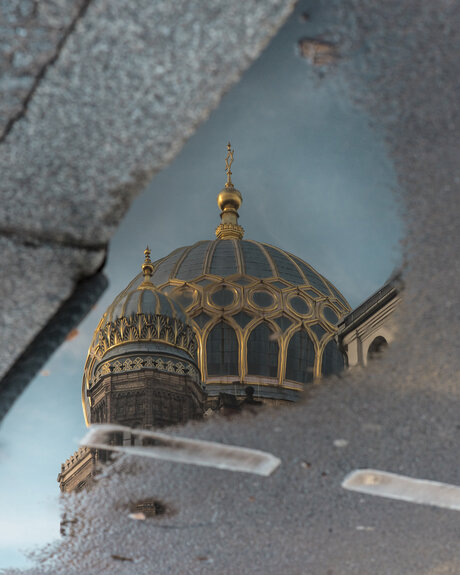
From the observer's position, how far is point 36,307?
88.4 inches

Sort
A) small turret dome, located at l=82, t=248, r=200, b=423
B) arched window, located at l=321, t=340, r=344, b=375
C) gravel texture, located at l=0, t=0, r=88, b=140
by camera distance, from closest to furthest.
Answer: gravel texture, located at l=0, t=0, r=88, b=140 → small turret dome, located at l=82, t=248, r=200, b=423 → arched window, located at l=321, t=340, r=344, b=375

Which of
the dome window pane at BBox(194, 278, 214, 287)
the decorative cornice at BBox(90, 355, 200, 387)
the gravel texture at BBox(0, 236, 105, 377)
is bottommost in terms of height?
the gravel texture at BBox(0, 236, 105, 377)

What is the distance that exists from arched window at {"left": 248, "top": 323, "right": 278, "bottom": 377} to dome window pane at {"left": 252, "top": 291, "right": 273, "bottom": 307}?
1.93 ft

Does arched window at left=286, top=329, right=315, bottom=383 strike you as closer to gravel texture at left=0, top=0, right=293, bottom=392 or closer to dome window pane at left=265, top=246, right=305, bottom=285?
dome window pane at left=265, top=246, right=305, bottom=285

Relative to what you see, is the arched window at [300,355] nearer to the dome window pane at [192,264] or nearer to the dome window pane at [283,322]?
the dome window pane at [283,322]

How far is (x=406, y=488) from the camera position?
4645 millimetres

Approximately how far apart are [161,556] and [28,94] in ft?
14.8

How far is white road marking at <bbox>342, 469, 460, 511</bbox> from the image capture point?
458cm

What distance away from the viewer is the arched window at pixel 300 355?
18.4 metres

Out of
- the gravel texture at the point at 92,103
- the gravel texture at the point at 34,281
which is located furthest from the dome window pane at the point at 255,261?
the gravel texture at the point at 92,103

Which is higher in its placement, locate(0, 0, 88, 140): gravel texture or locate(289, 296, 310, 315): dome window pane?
locate(289, 296, 310, 315): dome window pane

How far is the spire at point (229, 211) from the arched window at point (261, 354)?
488 cm

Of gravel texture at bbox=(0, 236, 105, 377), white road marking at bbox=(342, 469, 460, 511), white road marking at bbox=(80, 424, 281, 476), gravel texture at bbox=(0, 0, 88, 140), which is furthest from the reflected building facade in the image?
gravel texture at bbox=(0, 0, 88, 140)

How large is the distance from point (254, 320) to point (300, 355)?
154 cm
